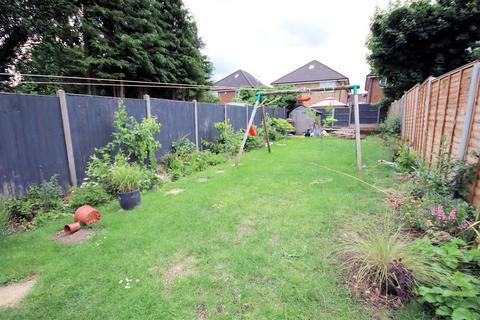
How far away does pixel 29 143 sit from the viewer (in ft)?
11.0

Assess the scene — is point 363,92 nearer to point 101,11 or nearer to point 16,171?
point 101,11

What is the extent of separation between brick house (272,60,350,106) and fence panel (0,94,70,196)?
2359 centimetres

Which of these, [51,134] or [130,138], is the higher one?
[51,134]

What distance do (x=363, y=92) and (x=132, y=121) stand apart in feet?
105

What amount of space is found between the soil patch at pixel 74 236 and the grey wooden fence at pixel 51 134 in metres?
1.21

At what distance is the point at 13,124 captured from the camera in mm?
3182

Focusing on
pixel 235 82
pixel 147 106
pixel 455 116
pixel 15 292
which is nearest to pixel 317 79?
pixel 235 82

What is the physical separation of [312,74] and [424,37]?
61.2 ft

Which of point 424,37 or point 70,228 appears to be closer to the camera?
point 70,228

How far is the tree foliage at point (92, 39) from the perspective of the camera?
9336 millimetres

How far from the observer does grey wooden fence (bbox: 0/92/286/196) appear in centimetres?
315

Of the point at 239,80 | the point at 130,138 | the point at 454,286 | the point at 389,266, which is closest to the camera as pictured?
the point at 454,286

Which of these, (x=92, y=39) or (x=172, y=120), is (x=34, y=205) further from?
(x=92, y=39)

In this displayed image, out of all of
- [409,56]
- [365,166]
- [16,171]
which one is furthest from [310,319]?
[409,56]
